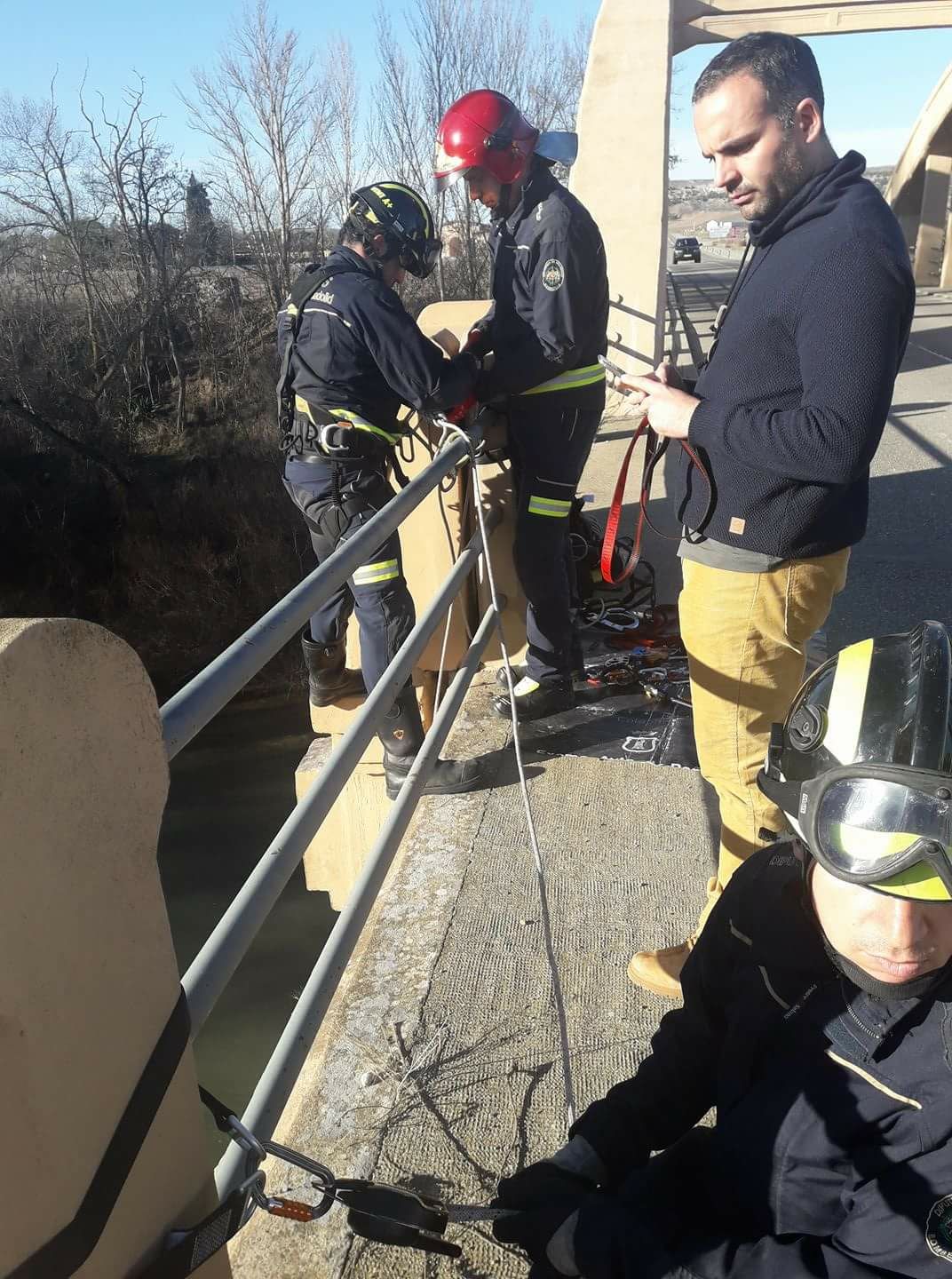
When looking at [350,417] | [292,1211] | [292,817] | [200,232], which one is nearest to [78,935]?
[292,1211]

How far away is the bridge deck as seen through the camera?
6.24ft

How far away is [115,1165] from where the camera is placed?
0.80 metres

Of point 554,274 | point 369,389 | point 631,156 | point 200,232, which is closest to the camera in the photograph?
point 554,274

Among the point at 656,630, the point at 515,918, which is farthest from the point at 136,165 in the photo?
the point at 515,918

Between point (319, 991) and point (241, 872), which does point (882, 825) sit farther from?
point (241, 872)

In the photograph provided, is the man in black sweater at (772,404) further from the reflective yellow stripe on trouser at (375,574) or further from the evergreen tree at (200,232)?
the evergreen tree at (200,232)

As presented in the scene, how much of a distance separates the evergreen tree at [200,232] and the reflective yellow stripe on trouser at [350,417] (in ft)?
83.4

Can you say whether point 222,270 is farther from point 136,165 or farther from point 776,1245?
point 776,1245

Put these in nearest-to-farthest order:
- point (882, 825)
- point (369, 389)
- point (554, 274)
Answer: point (882, 825), point (554, 274), point (369, 389)

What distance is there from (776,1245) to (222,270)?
29.9 metres

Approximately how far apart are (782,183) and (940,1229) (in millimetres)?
1809

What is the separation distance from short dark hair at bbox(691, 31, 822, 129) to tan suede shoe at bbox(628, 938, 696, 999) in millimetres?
1821

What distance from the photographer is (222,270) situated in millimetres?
27875

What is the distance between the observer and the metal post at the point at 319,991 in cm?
138
